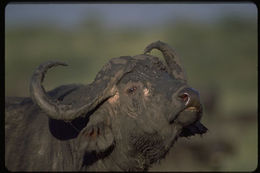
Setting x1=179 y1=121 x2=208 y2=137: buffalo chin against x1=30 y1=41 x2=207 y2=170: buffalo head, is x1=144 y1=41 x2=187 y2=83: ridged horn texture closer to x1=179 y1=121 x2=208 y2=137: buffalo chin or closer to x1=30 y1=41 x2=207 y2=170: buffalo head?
x1=30 y1=41 x2=207 y2=170: buffalo head

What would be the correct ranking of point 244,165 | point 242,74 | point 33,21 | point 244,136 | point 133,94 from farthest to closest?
point 33,21 < point 242,74 < point 244,136 < point 244,165 < point 133,94

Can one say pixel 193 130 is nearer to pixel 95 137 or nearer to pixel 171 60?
pixel 171 60

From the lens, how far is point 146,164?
5.88 m

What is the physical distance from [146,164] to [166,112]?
87cm

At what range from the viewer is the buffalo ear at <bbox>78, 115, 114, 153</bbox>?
17.8ft

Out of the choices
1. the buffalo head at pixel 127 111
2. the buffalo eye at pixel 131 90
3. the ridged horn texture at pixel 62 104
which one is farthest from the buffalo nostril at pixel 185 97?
the ridged horn texture at pixel 62 104

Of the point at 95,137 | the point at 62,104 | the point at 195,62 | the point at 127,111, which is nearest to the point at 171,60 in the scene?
the point at 127,111

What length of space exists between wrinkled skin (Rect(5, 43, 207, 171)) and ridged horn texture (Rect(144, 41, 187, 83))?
0.29 meters

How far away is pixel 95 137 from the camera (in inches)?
216

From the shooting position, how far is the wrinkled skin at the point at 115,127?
17.7ft

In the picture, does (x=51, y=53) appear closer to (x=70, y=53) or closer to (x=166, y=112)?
(x=70, y=53)

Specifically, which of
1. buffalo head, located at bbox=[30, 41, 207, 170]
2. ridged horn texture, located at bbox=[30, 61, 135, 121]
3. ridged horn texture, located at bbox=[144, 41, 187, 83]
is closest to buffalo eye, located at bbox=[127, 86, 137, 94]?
buffalo head, located at bbox=[30, 41, 207, 170]
